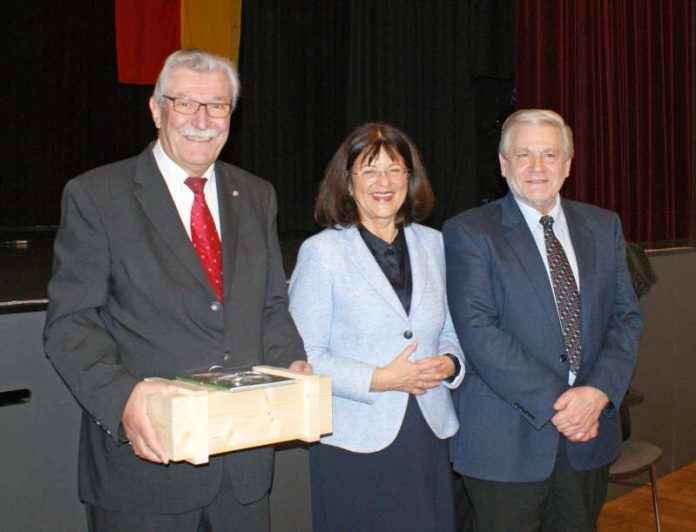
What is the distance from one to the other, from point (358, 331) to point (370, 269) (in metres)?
0.18

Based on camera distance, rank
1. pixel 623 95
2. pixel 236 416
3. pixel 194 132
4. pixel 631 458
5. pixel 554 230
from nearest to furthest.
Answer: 1. pixel 236 416
2. pixel 194 132
3. pixel 554 230
4. pixel 631 458
5. pixel 623 95

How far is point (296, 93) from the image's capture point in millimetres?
7625

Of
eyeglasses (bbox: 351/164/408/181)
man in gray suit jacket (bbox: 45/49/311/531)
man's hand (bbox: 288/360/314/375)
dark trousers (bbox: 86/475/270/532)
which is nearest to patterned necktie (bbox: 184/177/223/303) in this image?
man in gray suit jacket (bbox: 45/49/311/531)

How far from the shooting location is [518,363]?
243cm

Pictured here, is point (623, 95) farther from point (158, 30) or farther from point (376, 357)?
point (376, 357)

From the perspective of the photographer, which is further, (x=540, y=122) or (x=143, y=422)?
(x=540, y=122)

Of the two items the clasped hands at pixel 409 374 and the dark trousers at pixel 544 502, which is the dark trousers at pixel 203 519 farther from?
the dark trousers at pixel 544 502

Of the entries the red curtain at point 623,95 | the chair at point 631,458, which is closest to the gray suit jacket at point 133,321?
the chair at point 631,458

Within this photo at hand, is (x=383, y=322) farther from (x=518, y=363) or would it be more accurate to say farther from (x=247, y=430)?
(x=247, y=430)

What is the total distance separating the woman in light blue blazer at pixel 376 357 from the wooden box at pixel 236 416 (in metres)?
0.55

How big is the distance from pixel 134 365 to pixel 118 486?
0.27 meters

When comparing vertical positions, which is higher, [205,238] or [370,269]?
[205,238]

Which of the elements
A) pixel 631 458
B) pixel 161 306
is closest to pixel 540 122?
pixel 161 306

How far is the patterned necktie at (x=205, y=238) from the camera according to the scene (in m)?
2.08
